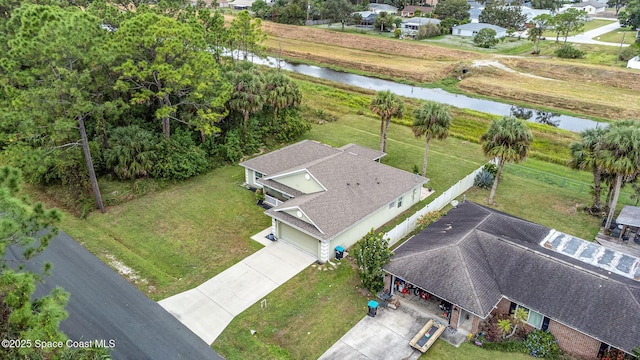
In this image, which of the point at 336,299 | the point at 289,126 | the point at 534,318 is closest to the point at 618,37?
the point at 289,126

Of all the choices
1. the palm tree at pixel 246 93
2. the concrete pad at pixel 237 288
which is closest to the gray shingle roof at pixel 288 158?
the palm tree at pixel 246 93

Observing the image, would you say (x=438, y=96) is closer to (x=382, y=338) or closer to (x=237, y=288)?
(x=237, y=288)

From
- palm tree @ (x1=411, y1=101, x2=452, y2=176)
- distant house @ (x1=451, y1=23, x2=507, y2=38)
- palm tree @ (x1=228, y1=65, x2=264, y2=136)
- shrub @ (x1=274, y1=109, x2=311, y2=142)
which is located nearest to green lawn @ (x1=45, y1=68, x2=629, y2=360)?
shrub @ (x1=274, y1=109, x2=311, y2=142)

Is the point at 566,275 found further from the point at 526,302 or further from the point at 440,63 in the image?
the point at 440,63

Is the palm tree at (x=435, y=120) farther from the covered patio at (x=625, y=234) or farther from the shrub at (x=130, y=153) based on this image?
the shrub at (x=130, y=153)

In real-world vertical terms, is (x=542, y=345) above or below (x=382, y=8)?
below

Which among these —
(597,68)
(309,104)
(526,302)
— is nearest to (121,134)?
(309,104)

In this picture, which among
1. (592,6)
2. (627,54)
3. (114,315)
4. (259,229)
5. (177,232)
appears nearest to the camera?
(114,315)
